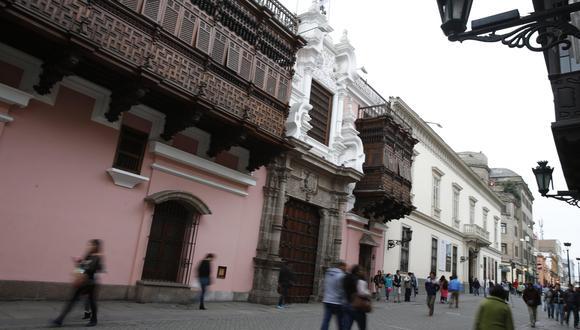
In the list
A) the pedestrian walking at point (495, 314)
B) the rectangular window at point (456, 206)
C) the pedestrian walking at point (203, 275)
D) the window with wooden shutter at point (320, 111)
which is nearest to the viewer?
the pedestrian walking at point (495, 314)

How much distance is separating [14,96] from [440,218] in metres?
26.0

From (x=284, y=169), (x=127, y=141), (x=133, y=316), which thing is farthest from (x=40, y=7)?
(x=284, y=169)

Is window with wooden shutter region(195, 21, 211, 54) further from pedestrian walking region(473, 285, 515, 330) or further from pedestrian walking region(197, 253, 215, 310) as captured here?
pedestrian walking region(473, 285, 515, 330)

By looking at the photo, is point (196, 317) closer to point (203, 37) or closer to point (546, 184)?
point (203, 37)

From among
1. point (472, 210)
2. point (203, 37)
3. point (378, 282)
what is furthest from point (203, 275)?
point (472, 210)

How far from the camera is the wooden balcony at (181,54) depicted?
834cm

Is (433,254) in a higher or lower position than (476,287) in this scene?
higher

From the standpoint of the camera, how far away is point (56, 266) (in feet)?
30.3

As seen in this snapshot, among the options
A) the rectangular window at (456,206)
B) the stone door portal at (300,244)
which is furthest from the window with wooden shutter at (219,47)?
the rectangular window at (456,206)

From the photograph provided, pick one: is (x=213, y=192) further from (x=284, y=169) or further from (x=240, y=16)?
(x=240, y=16)

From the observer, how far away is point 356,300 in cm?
665

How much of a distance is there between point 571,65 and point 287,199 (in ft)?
31.9

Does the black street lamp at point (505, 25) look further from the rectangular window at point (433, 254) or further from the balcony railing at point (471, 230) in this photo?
the balcony railing at point (471, 230)

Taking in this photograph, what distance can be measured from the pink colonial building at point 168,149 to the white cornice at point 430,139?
783 cm
